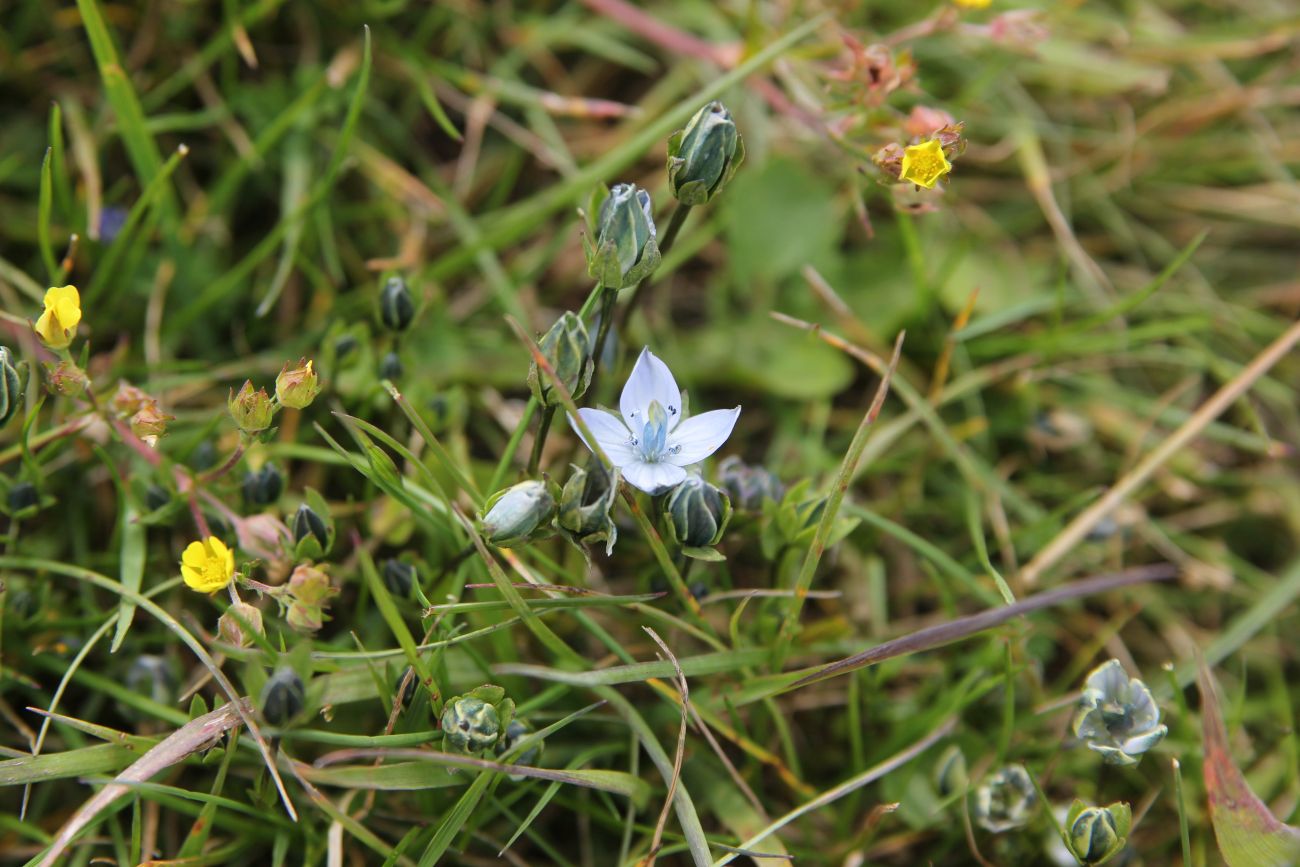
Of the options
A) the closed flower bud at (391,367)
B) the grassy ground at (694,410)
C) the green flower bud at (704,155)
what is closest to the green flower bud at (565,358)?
the grassy ground at (694,410)

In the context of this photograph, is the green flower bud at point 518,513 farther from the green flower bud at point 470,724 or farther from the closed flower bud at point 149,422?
the closed flower bud at point 149,422

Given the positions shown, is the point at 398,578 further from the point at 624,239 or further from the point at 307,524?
the point at 624,239

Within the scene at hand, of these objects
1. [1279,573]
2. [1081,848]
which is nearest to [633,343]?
[1081,848]

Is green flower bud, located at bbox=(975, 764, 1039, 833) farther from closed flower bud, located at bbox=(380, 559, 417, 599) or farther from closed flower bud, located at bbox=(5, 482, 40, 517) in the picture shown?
closed flower bud, located at bbox=(5, 482, 40, 517)

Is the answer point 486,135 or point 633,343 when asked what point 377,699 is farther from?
point 486,135

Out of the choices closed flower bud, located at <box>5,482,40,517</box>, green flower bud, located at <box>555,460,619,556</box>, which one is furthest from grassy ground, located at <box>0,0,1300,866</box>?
green flower bud, located at <box>555,460,619,556</box>

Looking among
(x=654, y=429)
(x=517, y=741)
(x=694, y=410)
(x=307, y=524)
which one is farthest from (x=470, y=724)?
(x=694, y=410)
